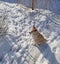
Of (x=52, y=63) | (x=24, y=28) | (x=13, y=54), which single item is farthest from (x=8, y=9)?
(x=52, y=63)

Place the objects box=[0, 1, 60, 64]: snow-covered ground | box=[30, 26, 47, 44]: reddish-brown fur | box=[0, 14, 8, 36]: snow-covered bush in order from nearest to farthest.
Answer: box=[0, 1, 60, 64]: snow-covered ground → box=[30, 26, 47, 44]: reddish-brown fur → box=[0, 14, 8, 36]: snow-covered bush

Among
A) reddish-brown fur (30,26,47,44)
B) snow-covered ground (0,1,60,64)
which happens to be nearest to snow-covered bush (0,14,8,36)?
snow-covered ground (0,1,60,64)

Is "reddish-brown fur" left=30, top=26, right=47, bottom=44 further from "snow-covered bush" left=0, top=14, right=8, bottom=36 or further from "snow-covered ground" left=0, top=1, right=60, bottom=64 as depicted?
"snow-covered bush" left=0, top=14, right=8, bottom=36

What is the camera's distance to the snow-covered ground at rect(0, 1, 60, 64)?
3.12 m

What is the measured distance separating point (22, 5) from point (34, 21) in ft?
3.36

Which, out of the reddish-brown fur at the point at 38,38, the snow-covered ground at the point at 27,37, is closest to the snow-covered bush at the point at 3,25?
the snow-covered ground at the point at 27,37

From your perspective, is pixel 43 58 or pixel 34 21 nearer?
pixel 43 58

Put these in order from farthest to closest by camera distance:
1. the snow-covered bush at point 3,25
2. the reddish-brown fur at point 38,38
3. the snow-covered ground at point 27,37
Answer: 1. the snow-covered bush at point 3,25
2. the reddish-brown fur at point 38,38
3. the snow-covered ground at point 27,37

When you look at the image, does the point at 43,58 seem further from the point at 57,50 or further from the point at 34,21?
the point at 34,21

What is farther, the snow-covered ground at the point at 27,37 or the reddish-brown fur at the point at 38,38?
the reddish-brown fur at the point at 38,38

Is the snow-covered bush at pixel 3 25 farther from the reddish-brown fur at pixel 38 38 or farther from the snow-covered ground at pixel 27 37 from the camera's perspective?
the reddish-brown fur at pixel 38 38

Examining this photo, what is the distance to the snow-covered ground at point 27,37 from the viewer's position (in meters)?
3.12

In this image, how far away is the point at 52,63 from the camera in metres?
2.95

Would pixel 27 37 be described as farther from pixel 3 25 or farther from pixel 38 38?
pixel 3 25
